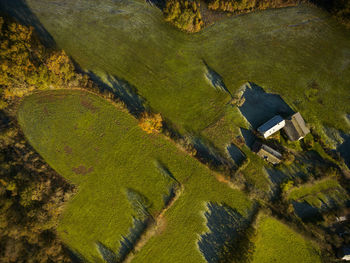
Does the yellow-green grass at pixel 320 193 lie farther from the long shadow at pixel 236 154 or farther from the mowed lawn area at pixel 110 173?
Answer: the long shadow at pixel 236 154

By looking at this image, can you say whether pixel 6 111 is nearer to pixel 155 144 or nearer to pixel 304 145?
pixel 155 144

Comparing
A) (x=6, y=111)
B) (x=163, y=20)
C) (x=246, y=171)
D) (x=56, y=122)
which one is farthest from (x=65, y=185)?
(x=163, y=20)

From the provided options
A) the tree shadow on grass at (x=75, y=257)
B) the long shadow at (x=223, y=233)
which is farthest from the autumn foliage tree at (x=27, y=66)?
the long shadow at (x=223, y=233)

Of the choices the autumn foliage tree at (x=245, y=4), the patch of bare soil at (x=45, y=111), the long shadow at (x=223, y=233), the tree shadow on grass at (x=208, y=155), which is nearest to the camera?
the long shadow at (x=223, y=233)

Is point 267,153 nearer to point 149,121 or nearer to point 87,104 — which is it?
point 149,121

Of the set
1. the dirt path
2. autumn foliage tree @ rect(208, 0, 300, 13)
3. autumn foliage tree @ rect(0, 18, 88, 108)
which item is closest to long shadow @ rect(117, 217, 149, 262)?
the dirt path

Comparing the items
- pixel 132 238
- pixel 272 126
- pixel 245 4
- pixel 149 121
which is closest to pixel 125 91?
pixel 149 121

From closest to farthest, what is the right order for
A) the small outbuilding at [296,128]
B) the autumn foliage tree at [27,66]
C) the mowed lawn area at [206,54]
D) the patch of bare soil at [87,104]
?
the autumn foliage tree at [27,66], the small outbuilding at [296,128], the mowed lawn area at [206,54], the patch of bare soil at [87,104]
